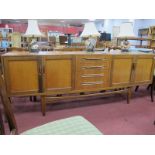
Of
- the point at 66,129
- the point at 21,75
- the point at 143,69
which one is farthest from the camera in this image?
the point at 143,69

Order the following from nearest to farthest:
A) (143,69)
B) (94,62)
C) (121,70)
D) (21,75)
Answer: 1. (21,75)
2. (94,62)
3. (121,70)
4. (143,69)

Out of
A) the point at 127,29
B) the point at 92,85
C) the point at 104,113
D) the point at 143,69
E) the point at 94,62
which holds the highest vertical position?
the point at 127,29

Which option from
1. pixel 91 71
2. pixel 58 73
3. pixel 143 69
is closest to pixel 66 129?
pixel 58 73

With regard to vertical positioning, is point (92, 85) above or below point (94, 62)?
below

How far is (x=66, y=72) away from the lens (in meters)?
2.11

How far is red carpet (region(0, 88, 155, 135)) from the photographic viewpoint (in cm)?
189

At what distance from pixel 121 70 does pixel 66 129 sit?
1.65 meters

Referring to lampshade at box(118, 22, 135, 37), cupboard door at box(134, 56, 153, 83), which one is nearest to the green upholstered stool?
cupboard door at box(134, 56, 153, 83)

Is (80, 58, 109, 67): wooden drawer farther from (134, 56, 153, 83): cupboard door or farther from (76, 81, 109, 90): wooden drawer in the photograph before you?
(134, 56, 153, 83): cupboard door

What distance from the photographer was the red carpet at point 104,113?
1.89m

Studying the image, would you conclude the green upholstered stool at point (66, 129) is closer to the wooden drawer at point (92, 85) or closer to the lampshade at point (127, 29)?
the wooden drawer at point (92, 85)

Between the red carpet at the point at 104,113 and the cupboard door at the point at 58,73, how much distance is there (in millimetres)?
399

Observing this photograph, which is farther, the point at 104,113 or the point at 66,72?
the point at 104,113

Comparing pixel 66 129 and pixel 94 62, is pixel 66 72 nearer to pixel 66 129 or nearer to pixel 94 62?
Answer: pixel 94 62
